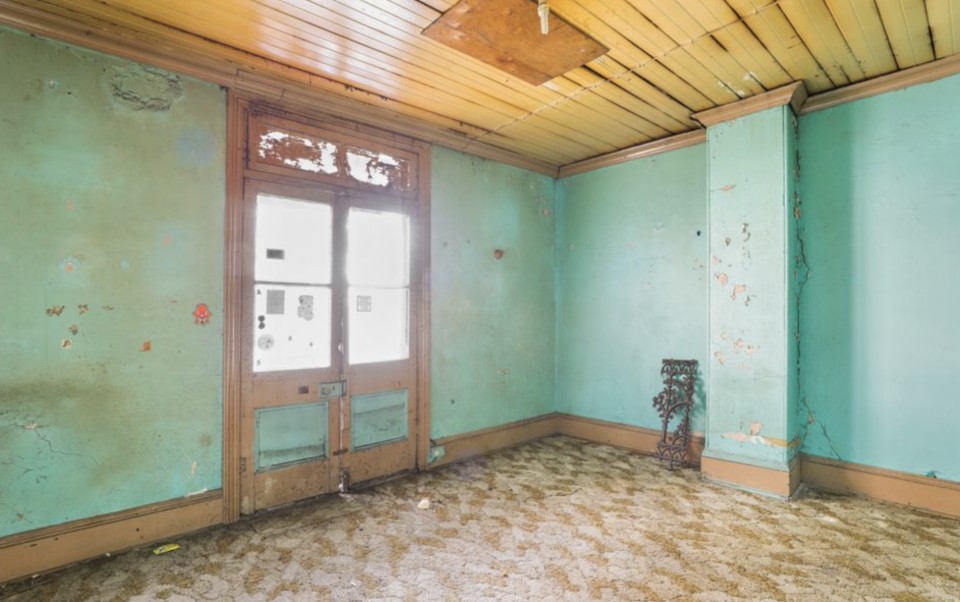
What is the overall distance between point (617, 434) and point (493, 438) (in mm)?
1258

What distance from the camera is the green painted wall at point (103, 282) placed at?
242cm

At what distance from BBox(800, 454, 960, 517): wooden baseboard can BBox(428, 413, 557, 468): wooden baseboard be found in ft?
7.61

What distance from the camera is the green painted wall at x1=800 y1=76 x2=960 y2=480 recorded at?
10.1 ft

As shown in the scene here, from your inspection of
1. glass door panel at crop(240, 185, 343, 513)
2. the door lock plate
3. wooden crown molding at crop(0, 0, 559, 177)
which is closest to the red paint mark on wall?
glass door panel at crop(240, 185, 343, 513)

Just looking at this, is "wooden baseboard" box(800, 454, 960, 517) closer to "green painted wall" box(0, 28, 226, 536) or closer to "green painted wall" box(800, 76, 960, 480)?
"green painted wall" box(800, 76, 960, 480)

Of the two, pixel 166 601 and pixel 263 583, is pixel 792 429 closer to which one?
pixel 263 583

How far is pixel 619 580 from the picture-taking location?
2344 millimetres

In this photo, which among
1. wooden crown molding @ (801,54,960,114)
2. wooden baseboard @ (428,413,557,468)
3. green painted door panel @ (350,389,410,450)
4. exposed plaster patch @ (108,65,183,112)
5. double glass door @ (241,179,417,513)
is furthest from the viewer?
wooden baseboard @ (428,413,557,468)

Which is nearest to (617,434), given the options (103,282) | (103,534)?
(103,534)

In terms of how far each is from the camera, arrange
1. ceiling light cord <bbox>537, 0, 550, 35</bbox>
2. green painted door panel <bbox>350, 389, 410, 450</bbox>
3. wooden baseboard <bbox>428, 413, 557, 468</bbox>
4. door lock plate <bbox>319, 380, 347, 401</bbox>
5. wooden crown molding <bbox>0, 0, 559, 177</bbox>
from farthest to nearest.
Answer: wooden baseboard <bbox>428, 413, 557, 468</bbox> < green painted door panel <bbox>350, 389, 410, 450</bbox> < door lock plate <bbox>319, 380, 347, 401</bbox> < wooden crown molding <bbox>0, 0, 559, 177</bbox> < ceiling light cord <bbox>537, 0, 550, 35</bbox>

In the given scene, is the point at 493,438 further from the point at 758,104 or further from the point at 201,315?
the point at 758,104

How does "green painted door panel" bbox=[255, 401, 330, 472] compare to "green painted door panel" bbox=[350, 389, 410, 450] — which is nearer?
"green painted door panel" bbox=[255, 401, 330, 472]

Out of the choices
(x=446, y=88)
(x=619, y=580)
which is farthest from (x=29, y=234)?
(x=619, y=580)

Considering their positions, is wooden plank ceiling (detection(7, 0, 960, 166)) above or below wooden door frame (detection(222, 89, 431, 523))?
above
